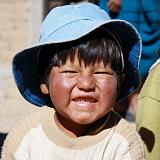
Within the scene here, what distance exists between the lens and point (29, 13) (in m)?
5.75

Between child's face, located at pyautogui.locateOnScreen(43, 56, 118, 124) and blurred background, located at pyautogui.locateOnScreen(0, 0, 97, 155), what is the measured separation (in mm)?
3558

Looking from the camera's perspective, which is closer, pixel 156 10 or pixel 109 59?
pixel 109 59

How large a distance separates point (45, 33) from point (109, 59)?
0.27 meters

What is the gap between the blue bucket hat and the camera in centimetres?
Result: 210

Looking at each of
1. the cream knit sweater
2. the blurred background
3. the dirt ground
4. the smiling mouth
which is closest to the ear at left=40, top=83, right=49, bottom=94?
the cream knit sweater

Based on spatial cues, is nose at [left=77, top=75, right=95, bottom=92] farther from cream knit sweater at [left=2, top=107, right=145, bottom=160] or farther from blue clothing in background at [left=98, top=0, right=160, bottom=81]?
blue clothing in background at [left=98, top=0, right=160, bottom=81]

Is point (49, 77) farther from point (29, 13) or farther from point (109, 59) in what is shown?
point (29, 13)

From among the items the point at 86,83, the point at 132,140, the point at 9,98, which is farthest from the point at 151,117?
the point at 9,98

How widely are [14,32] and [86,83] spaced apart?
3.82 metres

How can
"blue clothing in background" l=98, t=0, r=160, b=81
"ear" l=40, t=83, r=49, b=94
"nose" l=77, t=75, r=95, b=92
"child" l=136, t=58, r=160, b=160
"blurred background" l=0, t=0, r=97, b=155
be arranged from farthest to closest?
"blurred background" l=0, t=0, r=97, b=155 → "blue clothing in background" l=98, t=0, r=160, b=81 → "child" l=136, t=58, r=160, b=160 → "ear" l=40, t=83, r=49, b=94 → "nose" l=77, t=75, r=95, b=92

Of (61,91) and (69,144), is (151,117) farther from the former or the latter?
(61,91)

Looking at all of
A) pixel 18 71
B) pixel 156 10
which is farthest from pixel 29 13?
pixel 18 71

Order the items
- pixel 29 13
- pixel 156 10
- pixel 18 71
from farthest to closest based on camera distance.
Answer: pixel 29 13 → pixel 156 10 → pixel 18 71

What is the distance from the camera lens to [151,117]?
2.55 m
